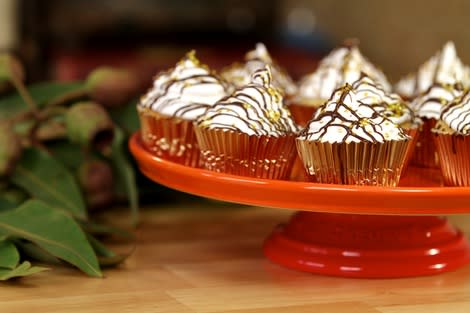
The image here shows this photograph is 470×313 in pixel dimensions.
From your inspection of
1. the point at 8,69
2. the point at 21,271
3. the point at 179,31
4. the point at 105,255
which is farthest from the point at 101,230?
the point at 179,31

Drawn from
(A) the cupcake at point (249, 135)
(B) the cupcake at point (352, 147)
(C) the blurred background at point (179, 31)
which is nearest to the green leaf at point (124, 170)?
(A) the cupcake at point (249, 135)

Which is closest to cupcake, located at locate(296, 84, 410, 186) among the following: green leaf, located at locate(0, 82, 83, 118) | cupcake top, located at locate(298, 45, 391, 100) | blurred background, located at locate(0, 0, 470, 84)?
cupcake top, located at locate(298, 45, 391, 100)

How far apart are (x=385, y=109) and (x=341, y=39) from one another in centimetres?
164

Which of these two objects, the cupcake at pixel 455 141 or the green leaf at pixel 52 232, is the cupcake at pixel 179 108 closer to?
the green leaf at pixel 52 232

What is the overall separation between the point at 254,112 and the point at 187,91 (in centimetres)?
14

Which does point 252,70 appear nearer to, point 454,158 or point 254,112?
point 254,112

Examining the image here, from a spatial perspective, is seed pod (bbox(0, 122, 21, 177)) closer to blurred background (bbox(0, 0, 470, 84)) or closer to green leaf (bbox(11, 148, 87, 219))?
green leaf (bbox(11, 148, 87, 219))

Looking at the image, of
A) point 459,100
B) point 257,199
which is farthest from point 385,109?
point 257,199

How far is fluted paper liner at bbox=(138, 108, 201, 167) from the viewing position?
3.56 feet

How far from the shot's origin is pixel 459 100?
3.28 ft

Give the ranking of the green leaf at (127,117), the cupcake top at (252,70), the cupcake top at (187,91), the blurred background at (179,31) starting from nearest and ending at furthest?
the cupcake top at (187,91) < the cupcake top at (252,70) < the green leaf at (127,117) < the blurred background at (179,31)

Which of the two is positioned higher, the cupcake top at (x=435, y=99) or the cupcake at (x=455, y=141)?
the cupcake top at (x=435, y=99)

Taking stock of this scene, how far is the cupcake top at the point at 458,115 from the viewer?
96cm

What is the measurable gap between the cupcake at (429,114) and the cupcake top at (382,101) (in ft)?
0.10
